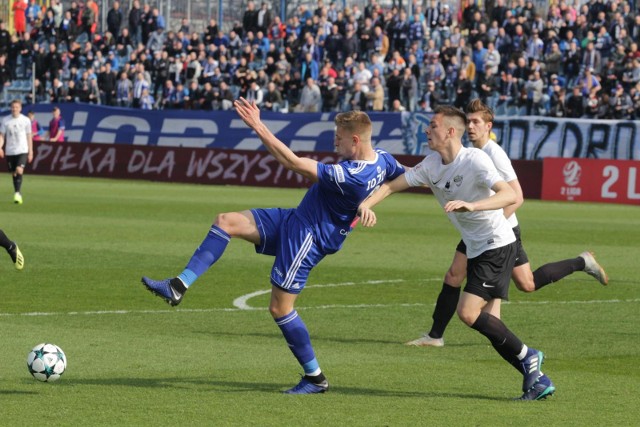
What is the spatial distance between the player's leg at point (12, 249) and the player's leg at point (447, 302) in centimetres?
622

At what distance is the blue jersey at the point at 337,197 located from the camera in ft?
29.5

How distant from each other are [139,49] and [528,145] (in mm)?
16916

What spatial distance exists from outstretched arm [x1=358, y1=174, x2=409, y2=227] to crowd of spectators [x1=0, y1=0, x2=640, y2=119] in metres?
27.9

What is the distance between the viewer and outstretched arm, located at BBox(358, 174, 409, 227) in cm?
873

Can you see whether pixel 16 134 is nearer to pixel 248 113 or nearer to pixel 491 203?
pixel 248 113

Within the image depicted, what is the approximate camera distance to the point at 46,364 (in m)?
9.17

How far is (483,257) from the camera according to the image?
920 cm

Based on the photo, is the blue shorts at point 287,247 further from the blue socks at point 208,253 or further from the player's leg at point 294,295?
the blue socks at point 208,253

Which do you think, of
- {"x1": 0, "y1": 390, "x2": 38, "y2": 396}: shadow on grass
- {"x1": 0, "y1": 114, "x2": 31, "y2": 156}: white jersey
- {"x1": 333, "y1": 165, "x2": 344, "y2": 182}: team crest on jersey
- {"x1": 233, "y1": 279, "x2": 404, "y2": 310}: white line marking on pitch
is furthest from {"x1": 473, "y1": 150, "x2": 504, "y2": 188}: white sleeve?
{"x1": 0, "y1": 114, "x2": 31, "y2": 156}: white jersey

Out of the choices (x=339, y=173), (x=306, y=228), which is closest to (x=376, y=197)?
(x=339, y=173)

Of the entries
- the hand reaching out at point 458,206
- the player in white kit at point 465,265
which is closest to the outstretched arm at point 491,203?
the hand reaching out at point 458,206

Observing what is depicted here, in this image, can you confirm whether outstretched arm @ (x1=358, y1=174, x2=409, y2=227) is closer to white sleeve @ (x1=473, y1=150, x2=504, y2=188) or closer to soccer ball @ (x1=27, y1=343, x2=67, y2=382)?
white sleeve @ (x1=473, y1=150, x2=504, y2=188)

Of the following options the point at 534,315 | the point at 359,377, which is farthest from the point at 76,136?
the point at 359,377

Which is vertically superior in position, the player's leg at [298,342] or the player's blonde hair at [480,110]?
the player's blonde hair at [480,110]
